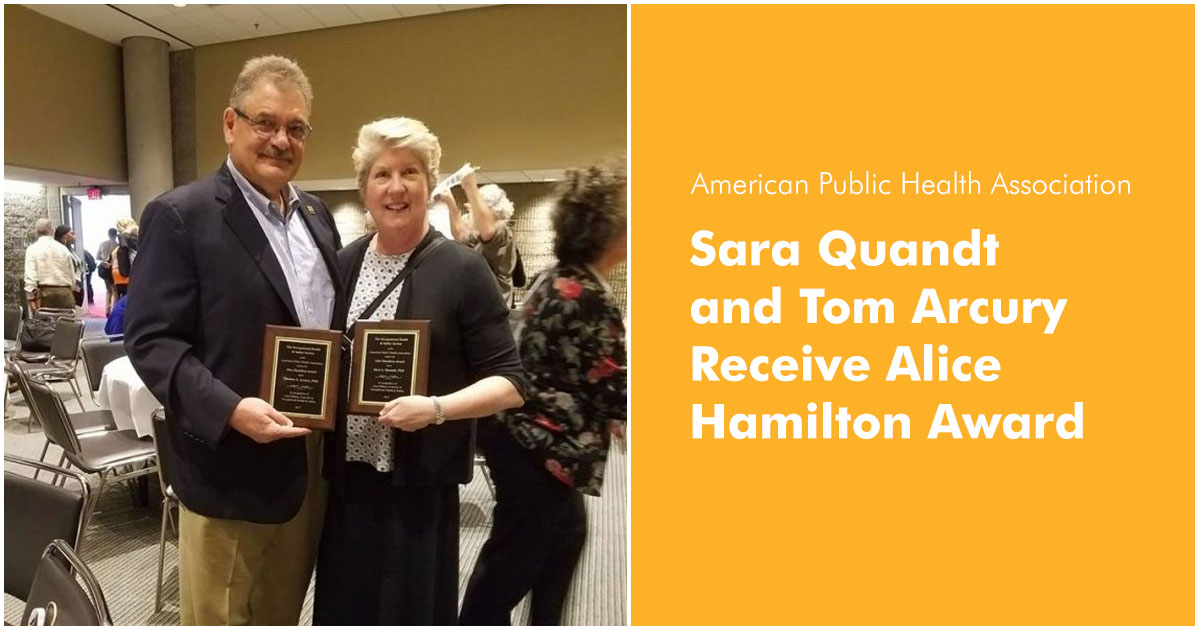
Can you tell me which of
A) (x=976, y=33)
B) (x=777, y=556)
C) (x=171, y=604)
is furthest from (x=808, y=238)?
(x=171, y=604)

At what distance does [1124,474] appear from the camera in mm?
1420

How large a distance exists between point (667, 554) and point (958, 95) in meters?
1.14

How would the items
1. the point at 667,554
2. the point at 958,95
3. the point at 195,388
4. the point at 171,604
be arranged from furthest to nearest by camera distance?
the point at 171,604 < the point at 667,554 < the point at 958,95 < the point at 195,388

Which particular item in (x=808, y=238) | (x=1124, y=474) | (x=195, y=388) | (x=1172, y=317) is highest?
(x=808, y=238)

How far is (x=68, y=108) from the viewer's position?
573 centimetres

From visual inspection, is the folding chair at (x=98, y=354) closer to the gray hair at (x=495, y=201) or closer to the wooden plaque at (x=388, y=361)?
the gray hair at (x=495, y=201)

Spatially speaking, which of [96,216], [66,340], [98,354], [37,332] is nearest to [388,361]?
[98,354]

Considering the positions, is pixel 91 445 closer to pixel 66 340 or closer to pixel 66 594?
pixel 66 594

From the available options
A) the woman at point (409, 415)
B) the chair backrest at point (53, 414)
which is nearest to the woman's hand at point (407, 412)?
the woman at point (409, 415)

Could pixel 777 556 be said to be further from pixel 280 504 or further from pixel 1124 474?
pixel 280 504

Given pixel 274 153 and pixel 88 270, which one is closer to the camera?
pixel 274 153

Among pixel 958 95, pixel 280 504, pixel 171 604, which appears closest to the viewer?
pixel 280 504

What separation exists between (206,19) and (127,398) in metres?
3.66

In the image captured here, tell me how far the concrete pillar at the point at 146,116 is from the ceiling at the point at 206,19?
14 centimetres
